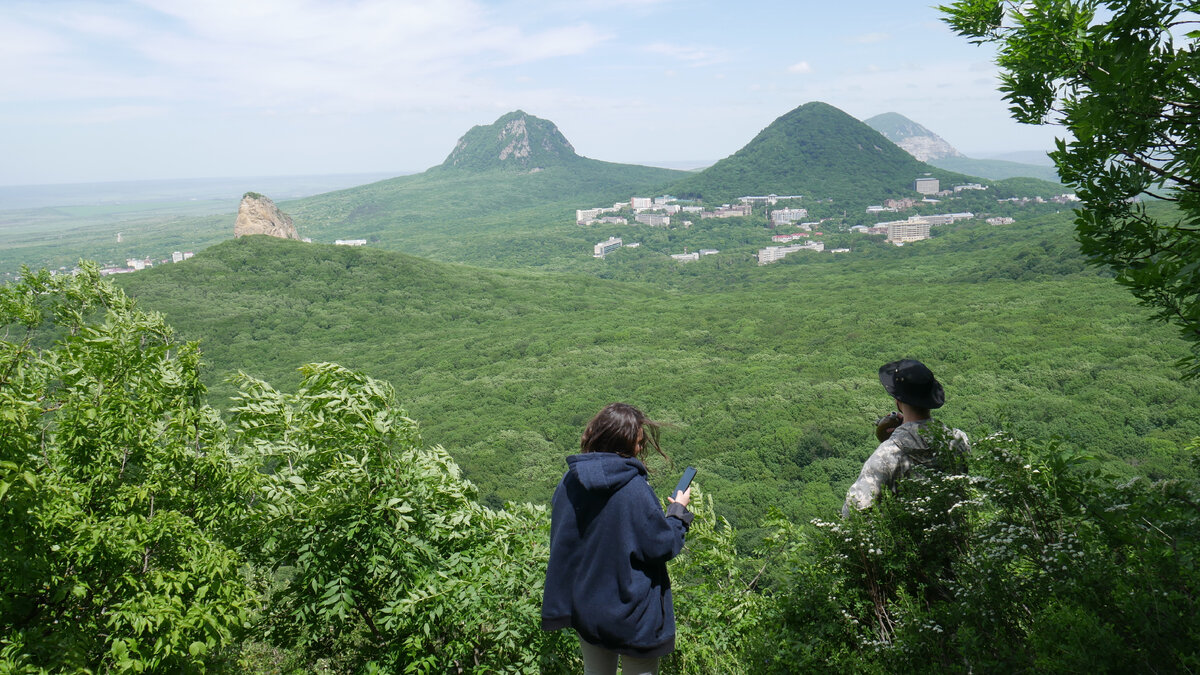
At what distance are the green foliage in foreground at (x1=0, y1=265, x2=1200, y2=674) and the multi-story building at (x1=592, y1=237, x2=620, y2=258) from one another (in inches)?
Result: 3627

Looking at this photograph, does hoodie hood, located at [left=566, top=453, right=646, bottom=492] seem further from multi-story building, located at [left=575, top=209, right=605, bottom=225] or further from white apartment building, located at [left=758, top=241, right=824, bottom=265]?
multi-story building, located at [left=575, top=209, right=605, bottom=225]

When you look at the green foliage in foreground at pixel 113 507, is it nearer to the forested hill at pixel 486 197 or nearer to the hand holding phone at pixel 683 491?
the hand holding phone at pixel 683 491

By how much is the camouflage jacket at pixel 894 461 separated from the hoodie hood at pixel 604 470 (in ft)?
3.18

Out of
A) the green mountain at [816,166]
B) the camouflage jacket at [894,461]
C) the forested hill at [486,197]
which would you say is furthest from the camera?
the green mountain at [816,166]

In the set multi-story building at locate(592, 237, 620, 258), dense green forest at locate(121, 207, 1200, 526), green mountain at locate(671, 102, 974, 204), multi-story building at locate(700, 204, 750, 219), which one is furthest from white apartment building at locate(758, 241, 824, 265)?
green mountain at locate(671, 102, 974, 204)

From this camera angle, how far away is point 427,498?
2811mm

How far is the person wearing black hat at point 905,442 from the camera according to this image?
2.22m

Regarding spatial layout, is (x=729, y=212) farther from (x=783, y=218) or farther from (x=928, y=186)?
(x=928, y=186)

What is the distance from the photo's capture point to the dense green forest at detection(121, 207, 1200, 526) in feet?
93.4

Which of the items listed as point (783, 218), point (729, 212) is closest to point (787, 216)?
point (783, 218)

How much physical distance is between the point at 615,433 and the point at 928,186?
122128mm

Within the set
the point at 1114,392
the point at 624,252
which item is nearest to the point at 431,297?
the point at 624,252

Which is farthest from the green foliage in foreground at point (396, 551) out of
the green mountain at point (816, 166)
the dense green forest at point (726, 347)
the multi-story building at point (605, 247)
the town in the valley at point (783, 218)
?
the green mountain at point (816, 166)

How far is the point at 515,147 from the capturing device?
170m
